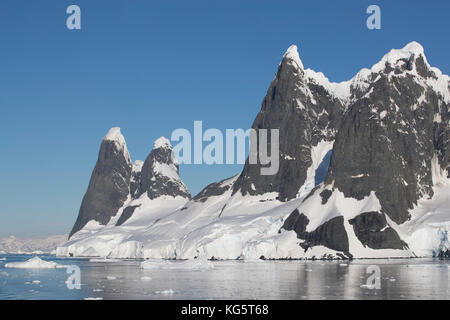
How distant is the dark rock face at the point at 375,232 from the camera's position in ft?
546

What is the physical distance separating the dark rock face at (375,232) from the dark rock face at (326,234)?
456cm

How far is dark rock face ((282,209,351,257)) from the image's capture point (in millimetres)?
166875

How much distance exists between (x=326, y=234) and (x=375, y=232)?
12.3m

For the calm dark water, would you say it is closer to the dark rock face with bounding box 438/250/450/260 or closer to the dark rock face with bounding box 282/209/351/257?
the dark rock face with bounding box 282/209/351/257

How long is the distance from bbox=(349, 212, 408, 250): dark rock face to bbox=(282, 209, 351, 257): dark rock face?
4.56 metres

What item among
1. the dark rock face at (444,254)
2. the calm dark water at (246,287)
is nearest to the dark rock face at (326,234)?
the dark rock face at (444,254)

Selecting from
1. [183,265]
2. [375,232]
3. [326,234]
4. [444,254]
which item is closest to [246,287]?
[183,265]

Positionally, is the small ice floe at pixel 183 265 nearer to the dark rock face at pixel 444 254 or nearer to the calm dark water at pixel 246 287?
the calm dark water at pixel 246 287

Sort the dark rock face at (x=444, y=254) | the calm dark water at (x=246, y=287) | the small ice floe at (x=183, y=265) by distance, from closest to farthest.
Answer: the calm dark water at (x=246, y=287), the small ice floe at (x=183, y=265), the dark rock face at (x=444, y=254)

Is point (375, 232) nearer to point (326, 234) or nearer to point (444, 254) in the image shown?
point (326, 234)

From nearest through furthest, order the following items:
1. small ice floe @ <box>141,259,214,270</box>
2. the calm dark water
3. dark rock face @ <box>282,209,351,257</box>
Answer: the calm dark water
small ice floe @ <box>141,259,214,270</box>
dark rock face @ <box>282,209,351,257</box>

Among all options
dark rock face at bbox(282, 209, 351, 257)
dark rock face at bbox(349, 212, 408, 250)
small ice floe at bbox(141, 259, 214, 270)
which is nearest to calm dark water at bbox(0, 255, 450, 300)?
small ice floe at bbox(141, 259, 214, 270)
